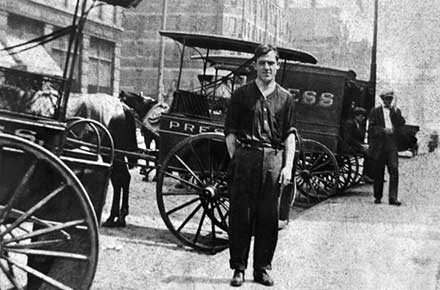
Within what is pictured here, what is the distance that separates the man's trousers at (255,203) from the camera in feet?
16.1

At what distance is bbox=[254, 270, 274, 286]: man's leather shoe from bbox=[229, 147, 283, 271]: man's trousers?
39 mm

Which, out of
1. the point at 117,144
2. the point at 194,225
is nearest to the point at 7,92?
the point at 117,144

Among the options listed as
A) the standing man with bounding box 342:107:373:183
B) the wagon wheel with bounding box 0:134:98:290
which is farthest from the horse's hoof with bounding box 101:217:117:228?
the standing man with bounding box 342:107:373:183

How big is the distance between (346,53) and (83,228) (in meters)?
32.3

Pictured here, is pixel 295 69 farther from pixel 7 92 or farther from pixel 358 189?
pixel 7 92

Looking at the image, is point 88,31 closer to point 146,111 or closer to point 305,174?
point 146,111

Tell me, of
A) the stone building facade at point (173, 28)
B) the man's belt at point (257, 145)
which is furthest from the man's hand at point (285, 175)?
the stone building facade at point (173, 28)

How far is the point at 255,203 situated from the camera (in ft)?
16.3

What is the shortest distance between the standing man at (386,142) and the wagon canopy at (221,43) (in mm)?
2690

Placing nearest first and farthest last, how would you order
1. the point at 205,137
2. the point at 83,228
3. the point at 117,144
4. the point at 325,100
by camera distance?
the point at 83,228, the point at 205,137, the point at 117,144, the point at 325,100

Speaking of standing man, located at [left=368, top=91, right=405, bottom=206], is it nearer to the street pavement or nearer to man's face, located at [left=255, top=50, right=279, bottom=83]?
the street pavement

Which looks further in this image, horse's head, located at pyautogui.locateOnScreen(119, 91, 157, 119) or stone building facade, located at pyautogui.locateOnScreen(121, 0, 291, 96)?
stone building facade, located at pyautogui.locateOnScreen(121, 0, 291, 96)

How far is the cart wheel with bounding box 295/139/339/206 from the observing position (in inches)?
455

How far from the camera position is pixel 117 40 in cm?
2689
